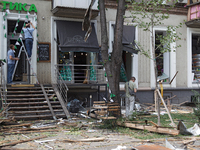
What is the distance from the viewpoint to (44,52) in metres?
14.8

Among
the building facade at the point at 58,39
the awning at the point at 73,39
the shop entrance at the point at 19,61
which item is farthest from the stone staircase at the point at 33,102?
the awning at the point at 73,39

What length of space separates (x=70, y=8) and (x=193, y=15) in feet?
27.7

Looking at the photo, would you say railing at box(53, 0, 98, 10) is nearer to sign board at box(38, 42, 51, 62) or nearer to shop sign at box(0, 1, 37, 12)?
shop sign at box(0, 1, 37, 12)

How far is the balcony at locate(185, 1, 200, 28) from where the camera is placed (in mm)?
17388

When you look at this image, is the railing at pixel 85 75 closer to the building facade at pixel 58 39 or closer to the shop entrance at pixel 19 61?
the building facade at pixel 58 39

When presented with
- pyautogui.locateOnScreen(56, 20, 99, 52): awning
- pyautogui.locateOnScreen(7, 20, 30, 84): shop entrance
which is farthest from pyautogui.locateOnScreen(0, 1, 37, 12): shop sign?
pyautogui.locateOnScreen(56, 20, 99, 52): awning

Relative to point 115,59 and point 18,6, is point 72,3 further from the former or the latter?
point 115,59

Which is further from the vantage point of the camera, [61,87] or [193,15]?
[193,15]

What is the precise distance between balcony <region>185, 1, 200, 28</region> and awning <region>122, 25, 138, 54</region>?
4.27 metres

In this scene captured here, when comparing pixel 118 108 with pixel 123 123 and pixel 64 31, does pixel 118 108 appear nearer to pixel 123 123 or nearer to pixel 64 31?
pixel 123 123

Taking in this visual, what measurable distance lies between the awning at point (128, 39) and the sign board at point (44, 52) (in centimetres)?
426

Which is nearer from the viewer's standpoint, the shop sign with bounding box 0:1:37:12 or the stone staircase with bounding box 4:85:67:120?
the stone staircase with bounding box 4:85:67:120

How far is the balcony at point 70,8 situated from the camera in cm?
1430

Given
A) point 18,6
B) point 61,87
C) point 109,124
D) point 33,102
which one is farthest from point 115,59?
point 18,6
